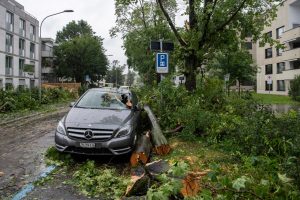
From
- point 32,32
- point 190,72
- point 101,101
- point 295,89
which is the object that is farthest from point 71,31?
point 101,101

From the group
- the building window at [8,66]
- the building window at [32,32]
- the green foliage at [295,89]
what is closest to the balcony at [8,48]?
the building window at [8,66]

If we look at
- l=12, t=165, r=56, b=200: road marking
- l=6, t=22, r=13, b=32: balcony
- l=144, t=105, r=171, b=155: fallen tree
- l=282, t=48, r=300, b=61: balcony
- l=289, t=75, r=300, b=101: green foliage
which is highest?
l=6, t=22, r=13, b=32: balcony

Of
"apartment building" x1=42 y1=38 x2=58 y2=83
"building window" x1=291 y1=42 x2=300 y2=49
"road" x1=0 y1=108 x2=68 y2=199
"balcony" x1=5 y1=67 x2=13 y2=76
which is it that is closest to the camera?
"road" x1=0 y1=108 x2=68 y2=199

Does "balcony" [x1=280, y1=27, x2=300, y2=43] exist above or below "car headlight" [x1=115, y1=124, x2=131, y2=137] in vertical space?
above

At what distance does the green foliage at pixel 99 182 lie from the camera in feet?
21.1

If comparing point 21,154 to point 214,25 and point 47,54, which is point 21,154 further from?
point 47,54

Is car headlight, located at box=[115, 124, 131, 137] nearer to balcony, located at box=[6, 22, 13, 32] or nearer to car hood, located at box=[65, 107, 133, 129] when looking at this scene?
car hood, located at box=[65, 107, 133, 129]

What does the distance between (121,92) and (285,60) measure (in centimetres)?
4508

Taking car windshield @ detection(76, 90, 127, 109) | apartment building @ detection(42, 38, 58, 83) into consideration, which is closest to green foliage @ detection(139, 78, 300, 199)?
car windshield @ detection(76, 90, 127, 109)

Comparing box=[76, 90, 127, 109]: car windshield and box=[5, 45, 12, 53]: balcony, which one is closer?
box=[76, 90, 127, 109]: car windshield

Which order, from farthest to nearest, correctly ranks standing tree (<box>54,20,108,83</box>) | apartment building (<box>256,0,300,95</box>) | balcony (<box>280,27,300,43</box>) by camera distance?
standing tree (<box>54,20,108,83</box>) < apartment building (<box>256,0,300,95</box>) < balcony (<box>280,27,300,43</box>)

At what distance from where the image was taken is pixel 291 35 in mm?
48719

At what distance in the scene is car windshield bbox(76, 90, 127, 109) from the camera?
999cm

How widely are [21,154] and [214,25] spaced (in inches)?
353
